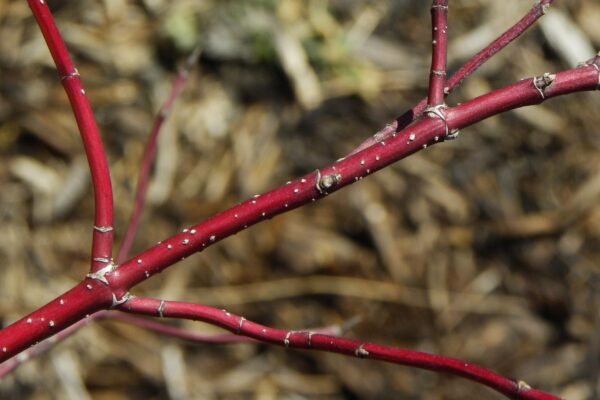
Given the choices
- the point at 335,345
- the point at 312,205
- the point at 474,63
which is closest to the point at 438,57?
the point at 474,63

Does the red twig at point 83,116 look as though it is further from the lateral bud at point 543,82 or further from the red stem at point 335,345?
the lateral bud at point 543,82

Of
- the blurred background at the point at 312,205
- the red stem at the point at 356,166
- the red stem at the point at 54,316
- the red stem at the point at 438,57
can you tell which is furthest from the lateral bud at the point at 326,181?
the blurred background at the point at 312,205

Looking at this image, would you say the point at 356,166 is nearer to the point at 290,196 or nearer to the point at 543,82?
the point at 290,196

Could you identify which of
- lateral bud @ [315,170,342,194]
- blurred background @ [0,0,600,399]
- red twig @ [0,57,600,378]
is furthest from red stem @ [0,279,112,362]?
blurred background @ [0,0,600,399]

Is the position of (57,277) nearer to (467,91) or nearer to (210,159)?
(210,159)

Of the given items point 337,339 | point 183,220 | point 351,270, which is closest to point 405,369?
point 351,270

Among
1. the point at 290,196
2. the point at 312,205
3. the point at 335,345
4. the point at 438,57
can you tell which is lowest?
the point at 335,345
